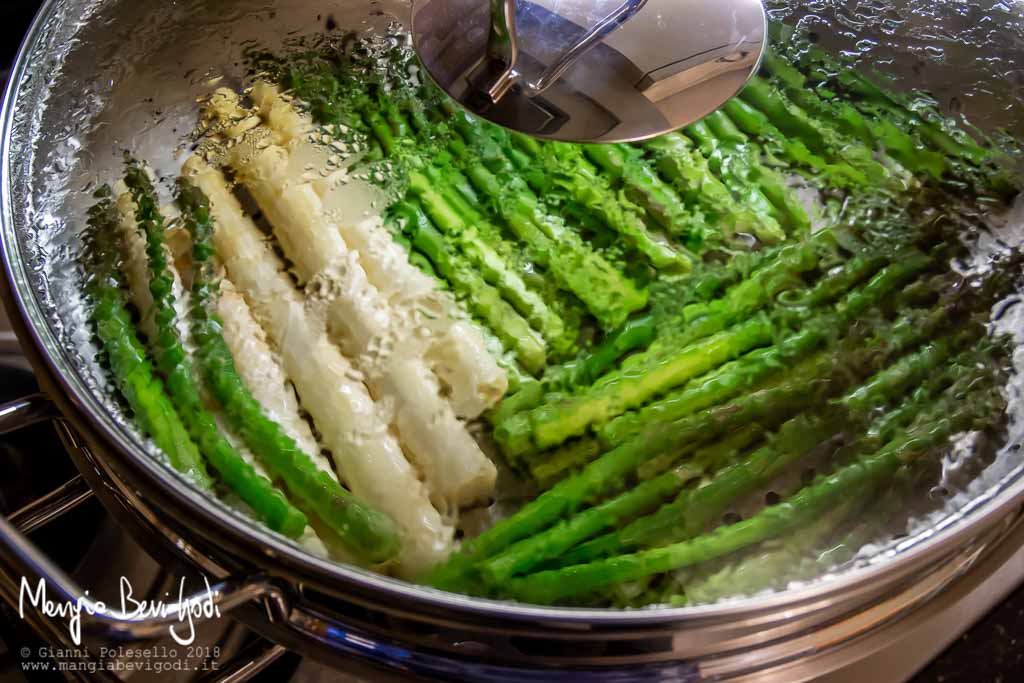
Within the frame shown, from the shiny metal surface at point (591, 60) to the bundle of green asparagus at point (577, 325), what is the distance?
0.05 m

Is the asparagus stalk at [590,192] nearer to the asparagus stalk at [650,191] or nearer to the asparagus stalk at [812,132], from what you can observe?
the asparagus stalk at [650,191]

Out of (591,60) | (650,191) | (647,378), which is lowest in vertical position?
(647,378)

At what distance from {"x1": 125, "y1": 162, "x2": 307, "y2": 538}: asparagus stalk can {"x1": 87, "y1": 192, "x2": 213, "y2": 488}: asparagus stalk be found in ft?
0.04

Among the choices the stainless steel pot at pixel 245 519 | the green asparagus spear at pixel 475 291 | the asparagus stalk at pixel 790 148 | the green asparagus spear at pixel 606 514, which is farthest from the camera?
the asparagus stalk at pixel 790 148

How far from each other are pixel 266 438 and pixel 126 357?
0.18 meters

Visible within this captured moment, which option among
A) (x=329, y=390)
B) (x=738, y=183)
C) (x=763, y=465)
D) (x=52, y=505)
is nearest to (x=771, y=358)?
(x=763, y=465)

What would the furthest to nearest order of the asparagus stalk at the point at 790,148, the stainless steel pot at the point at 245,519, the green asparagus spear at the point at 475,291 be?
the asparagus stalk at the point at 790,148, the green asparagus spear at the point at 475,291, the stainless steel pot at the point at 245,519

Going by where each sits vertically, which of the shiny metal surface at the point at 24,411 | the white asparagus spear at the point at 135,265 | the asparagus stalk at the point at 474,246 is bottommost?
the asparagus stalk at the point at 474,246

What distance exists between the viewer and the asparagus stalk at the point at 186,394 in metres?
0.82

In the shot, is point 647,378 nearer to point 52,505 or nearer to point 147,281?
point 147,281

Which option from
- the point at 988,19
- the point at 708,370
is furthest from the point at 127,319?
the point at 988,19

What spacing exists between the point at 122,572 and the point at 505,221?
0.77 metres

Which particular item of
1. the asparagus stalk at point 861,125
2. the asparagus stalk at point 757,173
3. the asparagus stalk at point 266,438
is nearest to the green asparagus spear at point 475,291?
the asparagus stalk at point 266,438

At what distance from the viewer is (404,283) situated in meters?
0.96
